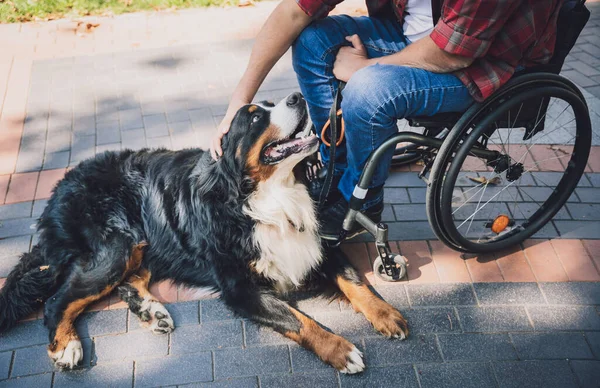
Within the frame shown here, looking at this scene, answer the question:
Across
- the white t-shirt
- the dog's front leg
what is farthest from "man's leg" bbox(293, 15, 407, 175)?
the dog's front leg

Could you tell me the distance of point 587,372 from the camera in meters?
2.19

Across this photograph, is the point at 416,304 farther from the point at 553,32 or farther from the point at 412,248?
the point at 553,32

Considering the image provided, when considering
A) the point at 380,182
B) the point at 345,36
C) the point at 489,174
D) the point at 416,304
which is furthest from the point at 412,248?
the point at 345,36

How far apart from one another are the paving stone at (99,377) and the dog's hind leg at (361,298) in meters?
1.10

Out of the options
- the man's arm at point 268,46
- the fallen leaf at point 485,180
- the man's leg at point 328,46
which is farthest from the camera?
the fallen leaf at point 485,180

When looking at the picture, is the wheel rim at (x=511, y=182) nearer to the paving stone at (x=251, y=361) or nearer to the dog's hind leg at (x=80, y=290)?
the paving stone at (x=251, y=361)

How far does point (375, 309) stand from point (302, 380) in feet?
1.62

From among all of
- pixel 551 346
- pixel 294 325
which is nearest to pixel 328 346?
pixel 294 325

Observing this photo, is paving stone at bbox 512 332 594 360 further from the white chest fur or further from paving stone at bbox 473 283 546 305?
the white chest fur

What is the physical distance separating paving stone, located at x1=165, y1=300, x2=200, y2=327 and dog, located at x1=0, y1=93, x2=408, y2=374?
0.08 metres

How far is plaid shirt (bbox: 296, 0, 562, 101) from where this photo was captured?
6.00ft

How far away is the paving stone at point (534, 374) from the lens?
2.16 metres

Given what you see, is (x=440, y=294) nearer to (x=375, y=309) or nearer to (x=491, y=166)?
(x=375, y=309)

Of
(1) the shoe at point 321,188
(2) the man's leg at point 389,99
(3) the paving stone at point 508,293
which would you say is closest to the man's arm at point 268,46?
(2) the man's leg at point 389,99
